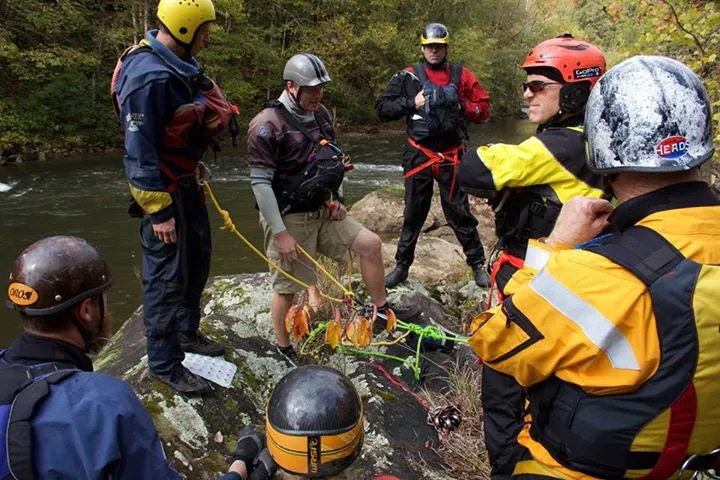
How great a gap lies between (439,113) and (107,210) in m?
9.60

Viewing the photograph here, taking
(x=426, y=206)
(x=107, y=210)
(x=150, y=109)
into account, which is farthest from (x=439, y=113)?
(x=107, y=210)

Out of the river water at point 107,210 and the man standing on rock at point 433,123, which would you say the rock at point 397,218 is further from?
the man standing on rock at point 433,123

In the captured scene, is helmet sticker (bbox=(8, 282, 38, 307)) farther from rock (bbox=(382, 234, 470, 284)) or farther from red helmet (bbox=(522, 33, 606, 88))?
rock (bbox=(382, 234, 470, 284))

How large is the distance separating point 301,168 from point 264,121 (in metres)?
0.41

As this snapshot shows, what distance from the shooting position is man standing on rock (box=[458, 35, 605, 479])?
250 cm

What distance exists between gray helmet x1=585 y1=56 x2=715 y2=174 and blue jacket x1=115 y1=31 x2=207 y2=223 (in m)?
2.28

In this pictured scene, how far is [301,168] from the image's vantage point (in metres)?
3.86

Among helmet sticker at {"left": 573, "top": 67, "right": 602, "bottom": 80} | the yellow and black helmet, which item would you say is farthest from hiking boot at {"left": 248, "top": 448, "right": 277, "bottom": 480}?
helmet sticker at {"left": 573, "top": 67, "right": 602, "bottom": 80}

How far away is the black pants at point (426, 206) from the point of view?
5062 mm

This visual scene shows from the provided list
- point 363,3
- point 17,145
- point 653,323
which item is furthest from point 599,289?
point 363,3

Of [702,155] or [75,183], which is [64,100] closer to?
[75,183]

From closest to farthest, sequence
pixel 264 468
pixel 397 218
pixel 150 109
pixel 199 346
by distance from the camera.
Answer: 1. pixel 264 468
2. pixel 150 109
3. pixel 199 346
4. pixel 397 218

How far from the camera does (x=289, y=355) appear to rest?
163 inches

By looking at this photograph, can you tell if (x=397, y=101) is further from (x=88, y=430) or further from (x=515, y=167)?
(x=88, y=430)
